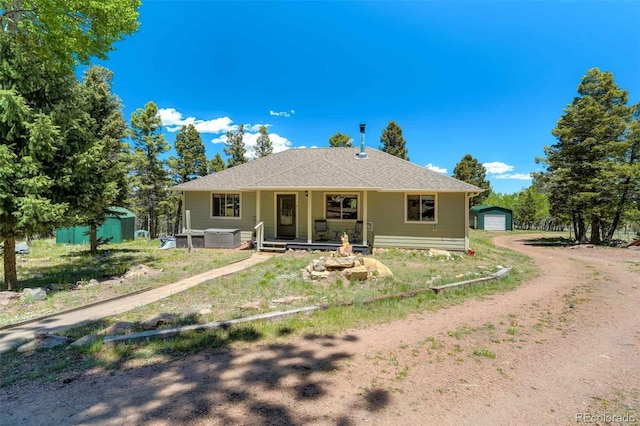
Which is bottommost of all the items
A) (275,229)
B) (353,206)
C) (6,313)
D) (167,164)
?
(6,313)

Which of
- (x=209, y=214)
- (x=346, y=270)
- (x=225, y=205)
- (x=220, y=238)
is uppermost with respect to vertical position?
(x=225, y=205)

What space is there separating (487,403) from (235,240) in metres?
12.3

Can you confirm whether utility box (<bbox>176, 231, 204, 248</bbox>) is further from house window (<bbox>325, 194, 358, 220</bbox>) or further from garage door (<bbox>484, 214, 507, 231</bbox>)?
garage door (<bbox>484, 214, 507, 231</bbox>)

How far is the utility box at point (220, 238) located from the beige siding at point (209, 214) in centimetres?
84

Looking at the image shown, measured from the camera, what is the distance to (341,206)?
1362cm

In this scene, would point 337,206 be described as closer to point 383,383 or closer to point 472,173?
point 383,383

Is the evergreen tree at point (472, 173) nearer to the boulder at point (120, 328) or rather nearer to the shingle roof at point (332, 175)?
the shingle roof at point (332, 175)

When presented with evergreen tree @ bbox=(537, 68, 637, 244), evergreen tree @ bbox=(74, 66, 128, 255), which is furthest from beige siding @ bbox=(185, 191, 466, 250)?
evergreen tree @ bbox=(537, 68, 637, 244)

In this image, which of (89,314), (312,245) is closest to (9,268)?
(89,314)

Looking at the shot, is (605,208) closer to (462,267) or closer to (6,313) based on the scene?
(462,267)

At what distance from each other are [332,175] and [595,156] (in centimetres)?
1672

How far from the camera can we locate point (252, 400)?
2.68m

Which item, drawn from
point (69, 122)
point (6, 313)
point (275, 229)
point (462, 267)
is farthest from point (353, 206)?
point (6, 313)

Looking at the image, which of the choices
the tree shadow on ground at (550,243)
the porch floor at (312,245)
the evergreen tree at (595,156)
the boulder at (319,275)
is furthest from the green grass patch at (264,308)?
the evergreen tree at (595,156)
